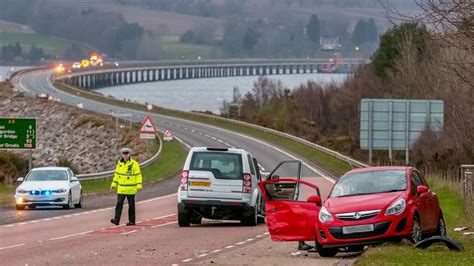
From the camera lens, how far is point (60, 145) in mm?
89000

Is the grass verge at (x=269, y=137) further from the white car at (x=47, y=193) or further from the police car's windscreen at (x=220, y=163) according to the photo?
the police car's windscreen at (x=220, y=163)

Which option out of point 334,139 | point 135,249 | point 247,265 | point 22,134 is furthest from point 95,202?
point 334,139

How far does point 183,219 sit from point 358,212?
9.01 m

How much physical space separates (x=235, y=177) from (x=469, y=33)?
9815 millimetres

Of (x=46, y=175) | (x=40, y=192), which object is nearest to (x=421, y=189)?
(x=40, y=192)

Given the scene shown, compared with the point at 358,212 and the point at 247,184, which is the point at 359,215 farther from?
the point at 247,184

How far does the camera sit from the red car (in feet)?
66.5

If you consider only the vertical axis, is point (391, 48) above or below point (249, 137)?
above

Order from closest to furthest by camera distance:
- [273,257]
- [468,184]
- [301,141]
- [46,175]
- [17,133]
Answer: [273,257]
[468,184]
[46,175]
[17,133]
[301,141]

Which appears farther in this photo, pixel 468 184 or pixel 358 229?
pixel 468 184

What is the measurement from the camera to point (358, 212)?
20344mm

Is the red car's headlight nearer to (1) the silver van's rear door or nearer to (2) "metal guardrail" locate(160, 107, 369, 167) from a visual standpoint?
(1) the silver van's rear door

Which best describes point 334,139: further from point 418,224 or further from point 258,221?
point 418,224

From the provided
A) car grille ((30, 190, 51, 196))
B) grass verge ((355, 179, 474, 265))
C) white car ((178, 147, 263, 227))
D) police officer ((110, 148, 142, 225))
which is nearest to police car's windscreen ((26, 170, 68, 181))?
car grille ((30, 190, 51, 196))
